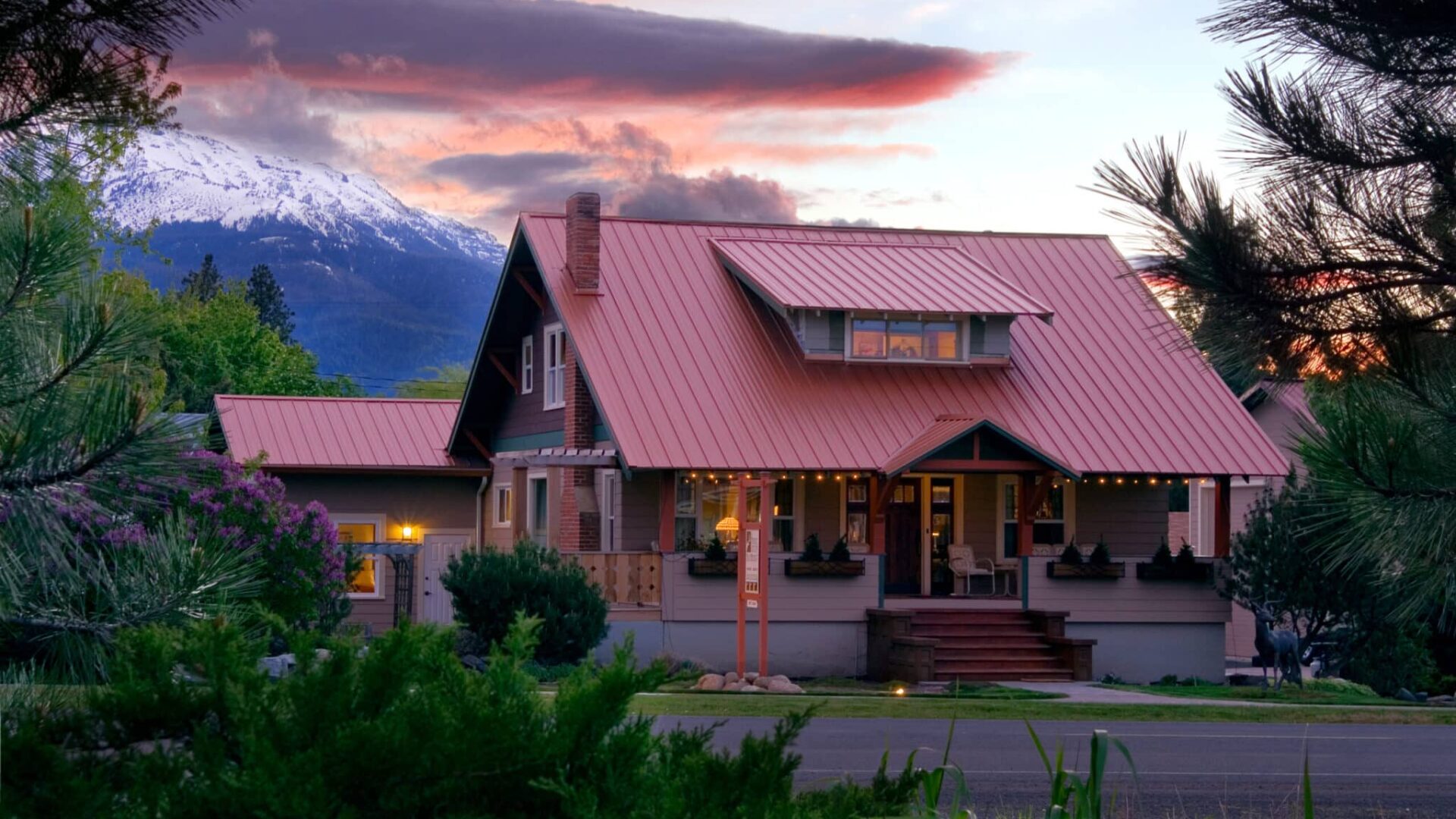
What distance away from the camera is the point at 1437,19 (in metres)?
7.64

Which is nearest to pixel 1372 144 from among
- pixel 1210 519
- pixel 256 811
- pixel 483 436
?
pixel 256 811

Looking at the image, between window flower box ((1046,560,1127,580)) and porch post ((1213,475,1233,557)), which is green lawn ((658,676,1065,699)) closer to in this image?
window flower box ((1046,560,1127,580))

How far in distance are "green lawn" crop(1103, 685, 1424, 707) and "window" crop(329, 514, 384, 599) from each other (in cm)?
1542

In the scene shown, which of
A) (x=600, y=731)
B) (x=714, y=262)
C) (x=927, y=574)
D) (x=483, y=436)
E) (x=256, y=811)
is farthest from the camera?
(x=483, y=436)

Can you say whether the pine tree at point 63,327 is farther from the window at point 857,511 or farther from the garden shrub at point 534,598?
the window at point 857,511

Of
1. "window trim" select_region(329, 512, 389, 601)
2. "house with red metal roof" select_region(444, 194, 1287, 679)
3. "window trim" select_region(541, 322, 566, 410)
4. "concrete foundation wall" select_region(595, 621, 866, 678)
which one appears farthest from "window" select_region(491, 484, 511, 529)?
"concrete foundation wall" select_region(595, 621, 866, 678)

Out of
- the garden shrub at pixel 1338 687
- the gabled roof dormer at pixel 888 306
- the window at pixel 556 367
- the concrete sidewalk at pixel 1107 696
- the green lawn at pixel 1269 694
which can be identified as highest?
the gabled roof dormer at pixel 888 306

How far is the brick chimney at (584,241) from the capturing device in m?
30.5

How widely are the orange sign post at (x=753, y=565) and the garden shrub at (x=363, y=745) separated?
60.5 ft

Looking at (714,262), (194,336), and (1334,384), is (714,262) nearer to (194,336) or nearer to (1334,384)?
(1334,384)

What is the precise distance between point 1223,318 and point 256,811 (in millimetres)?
4856

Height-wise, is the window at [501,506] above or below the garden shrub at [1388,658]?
above

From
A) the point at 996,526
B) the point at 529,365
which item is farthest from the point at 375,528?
the point at 996,526

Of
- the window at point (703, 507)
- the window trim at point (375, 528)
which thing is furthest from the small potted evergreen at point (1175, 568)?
the window trim at point (375, 528)
